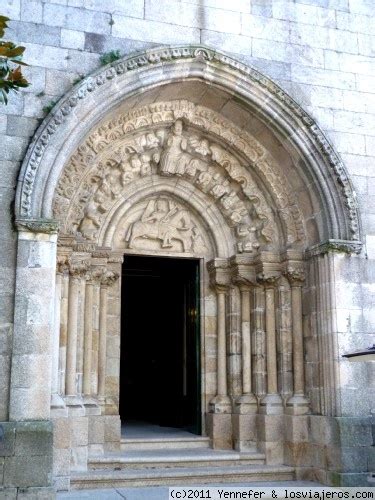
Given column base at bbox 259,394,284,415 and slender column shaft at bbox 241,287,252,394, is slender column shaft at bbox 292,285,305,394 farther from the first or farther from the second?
slender column shaft at bbox 241,287,252,394

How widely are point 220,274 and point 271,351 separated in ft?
3.84

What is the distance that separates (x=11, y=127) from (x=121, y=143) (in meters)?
1.64

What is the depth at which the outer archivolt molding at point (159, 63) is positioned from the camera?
6.71 meters

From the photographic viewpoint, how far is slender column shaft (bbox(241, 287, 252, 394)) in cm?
827

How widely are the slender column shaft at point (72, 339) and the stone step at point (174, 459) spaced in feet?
2.80

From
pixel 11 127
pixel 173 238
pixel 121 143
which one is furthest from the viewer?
pixel 173 238

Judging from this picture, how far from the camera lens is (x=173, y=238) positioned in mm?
8688

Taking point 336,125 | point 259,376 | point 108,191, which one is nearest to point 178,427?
point 259,376

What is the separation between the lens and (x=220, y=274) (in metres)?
8.56

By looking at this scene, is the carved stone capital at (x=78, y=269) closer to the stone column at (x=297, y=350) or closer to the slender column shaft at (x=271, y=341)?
the slender column shaft at (x=271, y=341)

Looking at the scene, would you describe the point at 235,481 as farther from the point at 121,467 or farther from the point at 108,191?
the point at 108,191

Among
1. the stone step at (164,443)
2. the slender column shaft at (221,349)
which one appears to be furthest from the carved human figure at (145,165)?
the stone step at (164,443)

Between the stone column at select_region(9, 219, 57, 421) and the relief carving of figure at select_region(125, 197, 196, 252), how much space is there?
6.45 feet

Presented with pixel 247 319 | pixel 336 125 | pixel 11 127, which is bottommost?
pixel 247 319
